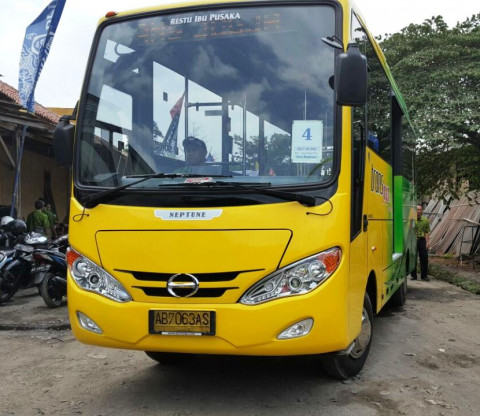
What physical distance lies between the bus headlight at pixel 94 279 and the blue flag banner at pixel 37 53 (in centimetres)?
677

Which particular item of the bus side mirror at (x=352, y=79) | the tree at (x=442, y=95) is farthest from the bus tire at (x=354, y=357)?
the tree at (x=442, y=95)

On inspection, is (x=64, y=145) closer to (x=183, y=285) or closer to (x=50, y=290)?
(x=183, y=285)

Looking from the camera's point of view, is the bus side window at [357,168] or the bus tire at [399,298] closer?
the bus side window at [357,168]

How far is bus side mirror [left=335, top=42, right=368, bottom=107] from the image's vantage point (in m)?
3.61

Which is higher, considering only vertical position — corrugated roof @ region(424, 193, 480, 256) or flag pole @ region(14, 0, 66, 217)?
flag pole @ region(14, 0, 66, 217)

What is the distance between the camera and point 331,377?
448 centimetres

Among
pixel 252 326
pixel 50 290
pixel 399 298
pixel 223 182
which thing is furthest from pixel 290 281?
pixel 50 290

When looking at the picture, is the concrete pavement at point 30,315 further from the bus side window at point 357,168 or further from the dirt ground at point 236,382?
the bus side window at point 357,168

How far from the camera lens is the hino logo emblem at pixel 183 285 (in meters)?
3.71

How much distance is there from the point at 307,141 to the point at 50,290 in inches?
210

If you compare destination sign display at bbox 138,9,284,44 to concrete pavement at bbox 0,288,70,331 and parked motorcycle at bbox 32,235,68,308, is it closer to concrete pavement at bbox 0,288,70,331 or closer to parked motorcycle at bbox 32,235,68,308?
concrete pavement at bbox 0,288,70,331

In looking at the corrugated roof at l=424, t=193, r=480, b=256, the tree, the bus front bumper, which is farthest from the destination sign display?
the corrugated roof at l=424, t=193, r=480, b=256

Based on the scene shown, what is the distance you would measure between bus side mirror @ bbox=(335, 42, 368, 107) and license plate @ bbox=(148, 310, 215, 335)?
1664mm

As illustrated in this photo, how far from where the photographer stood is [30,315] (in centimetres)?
750
